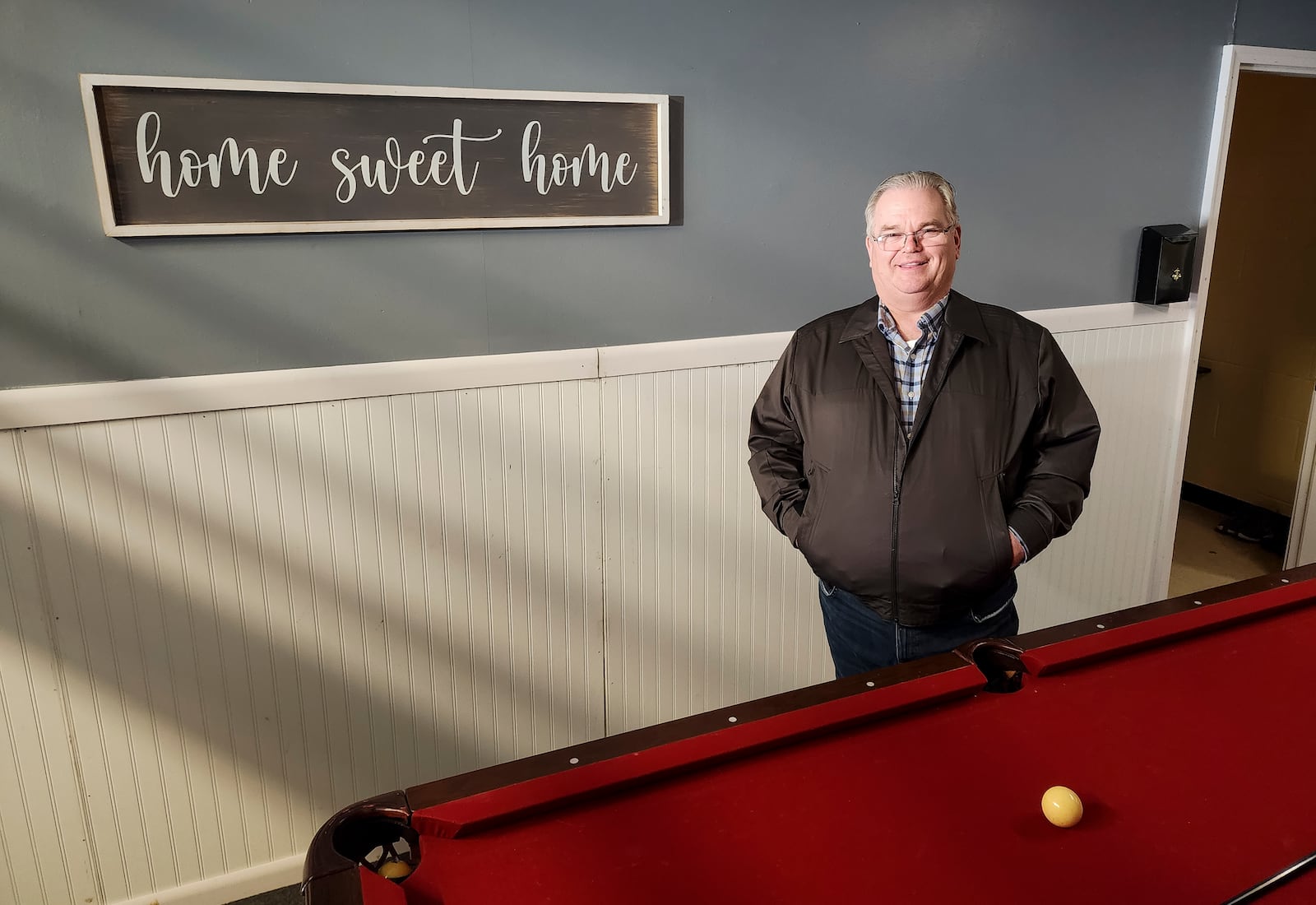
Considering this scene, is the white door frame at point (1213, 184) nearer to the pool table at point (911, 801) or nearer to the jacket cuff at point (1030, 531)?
the jacket cuff at point (1030, 531)

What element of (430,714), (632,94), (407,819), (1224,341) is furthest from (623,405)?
(1224,341)

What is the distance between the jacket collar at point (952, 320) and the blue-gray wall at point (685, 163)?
52 cm

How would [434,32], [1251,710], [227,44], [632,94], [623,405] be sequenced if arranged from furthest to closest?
[623,405] < [632,94] < [434,32] < [227,44] < [1251,710]

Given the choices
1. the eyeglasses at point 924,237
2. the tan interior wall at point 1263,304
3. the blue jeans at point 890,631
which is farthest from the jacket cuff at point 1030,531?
the tan interior wall at point 1263,304

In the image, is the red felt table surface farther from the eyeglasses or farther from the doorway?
the doorway

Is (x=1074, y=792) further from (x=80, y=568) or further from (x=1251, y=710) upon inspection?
(x=80, y=568)

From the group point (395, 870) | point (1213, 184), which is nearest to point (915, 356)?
point (395, 870)

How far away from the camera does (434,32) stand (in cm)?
204

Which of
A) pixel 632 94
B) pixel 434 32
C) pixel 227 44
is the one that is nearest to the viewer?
pixel 227 44

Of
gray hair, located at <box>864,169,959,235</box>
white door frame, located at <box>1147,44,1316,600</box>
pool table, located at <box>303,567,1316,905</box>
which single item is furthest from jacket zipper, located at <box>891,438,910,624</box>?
white door frame, located at <box>1147,44,1316,600</box>

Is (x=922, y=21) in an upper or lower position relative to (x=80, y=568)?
upper

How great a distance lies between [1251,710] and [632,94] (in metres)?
1.75

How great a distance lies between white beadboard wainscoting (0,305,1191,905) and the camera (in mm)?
1997

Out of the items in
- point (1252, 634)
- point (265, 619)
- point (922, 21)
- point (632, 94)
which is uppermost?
point (922, 21)
